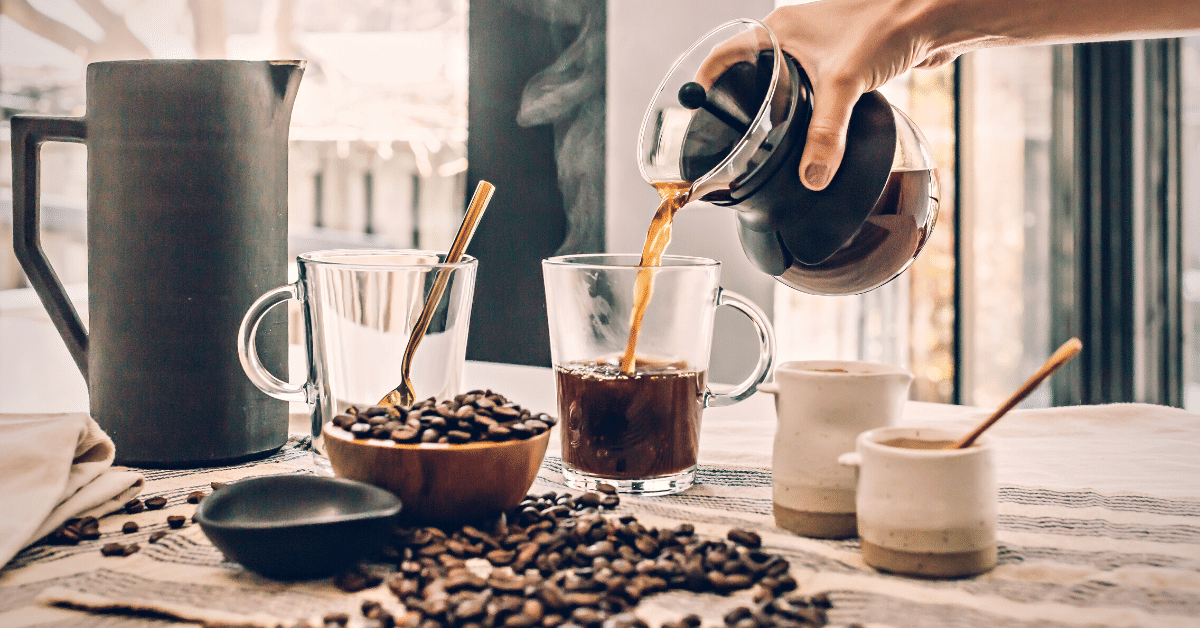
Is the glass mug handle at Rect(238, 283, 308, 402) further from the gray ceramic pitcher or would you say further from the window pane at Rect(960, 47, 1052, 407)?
the window pane at Rect(960, 47, 1052, 407)

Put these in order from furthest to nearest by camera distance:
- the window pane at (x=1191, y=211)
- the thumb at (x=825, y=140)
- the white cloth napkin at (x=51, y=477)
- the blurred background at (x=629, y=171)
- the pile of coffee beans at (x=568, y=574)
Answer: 1. the window pane at (x=1191, y=211)
2. the blurred background at (x=629, y=171)
3. the thumb at (x=825, y=140)
4. the white cloth napkin at (x=51, y=477)
5. the pile of coffee beans at (x=568, y=574)

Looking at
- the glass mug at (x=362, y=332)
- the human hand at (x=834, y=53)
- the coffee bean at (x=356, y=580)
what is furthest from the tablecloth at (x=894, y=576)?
the human hand at (x=834, y=53)

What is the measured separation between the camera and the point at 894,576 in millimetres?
684

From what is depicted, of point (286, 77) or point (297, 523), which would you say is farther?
point (286, 77)

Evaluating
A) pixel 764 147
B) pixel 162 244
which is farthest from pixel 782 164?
pixel 162 244

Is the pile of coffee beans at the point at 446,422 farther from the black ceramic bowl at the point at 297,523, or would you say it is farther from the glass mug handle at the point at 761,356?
the glass mug handle at the point at 761,356

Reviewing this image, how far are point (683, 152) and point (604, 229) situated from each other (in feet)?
4.27

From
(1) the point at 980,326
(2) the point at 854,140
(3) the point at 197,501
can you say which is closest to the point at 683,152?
(2) the point at 854,140

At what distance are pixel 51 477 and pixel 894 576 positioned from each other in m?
0.70

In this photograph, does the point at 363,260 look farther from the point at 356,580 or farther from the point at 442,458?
the point at 356,580

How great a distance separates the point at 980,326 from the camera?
294cm

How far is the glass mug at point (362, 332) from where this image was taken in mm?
898

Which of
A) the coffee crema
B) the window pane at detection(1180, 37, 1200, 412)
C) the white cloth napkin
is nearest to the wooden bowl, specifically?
the coffee crema

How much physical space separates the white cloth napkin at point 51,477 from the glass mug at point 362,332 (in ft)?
0.50
